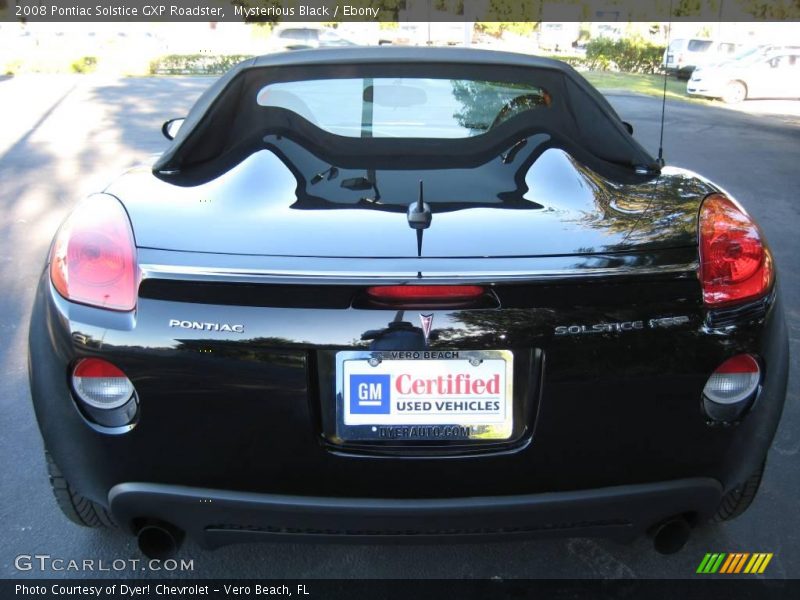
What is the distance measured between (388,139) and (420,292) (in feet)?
3.99

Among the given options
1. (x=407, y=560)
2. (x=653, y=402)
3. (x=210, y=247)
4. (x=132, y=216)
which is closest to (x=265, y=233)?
(x=210, y=247)

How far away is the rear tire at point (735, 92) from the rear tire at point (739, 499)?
59.7ft

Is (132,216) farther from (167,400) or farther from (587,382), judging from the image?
(587,382)

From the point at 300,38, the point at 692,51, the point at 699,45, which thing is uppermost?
the point at 300,38

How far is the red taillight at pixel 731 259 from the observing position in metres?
1.80

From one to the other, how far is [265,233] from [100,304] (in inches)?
16.0

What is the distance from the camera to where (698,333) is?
5.76ft

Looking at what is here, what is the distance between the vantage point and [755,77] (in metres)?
17.9

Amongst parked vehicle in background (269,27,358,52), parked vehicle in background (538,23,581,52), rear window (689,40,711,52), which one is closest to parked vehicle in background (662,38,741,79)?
rear window (689,40,711,52)

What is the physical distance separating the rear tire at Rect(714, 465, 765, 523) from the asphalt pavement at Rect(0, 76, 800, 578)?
0.50ft

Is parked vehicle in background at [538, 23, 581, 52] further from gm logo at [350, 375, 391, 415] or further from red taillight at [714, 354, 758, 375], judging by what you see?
gm logo at [350, 375, 391, 415]

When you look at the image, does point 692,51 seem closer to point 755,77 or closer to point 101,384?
point 755,77

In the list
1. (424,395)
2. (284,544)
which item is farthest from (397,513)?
(284,544)
